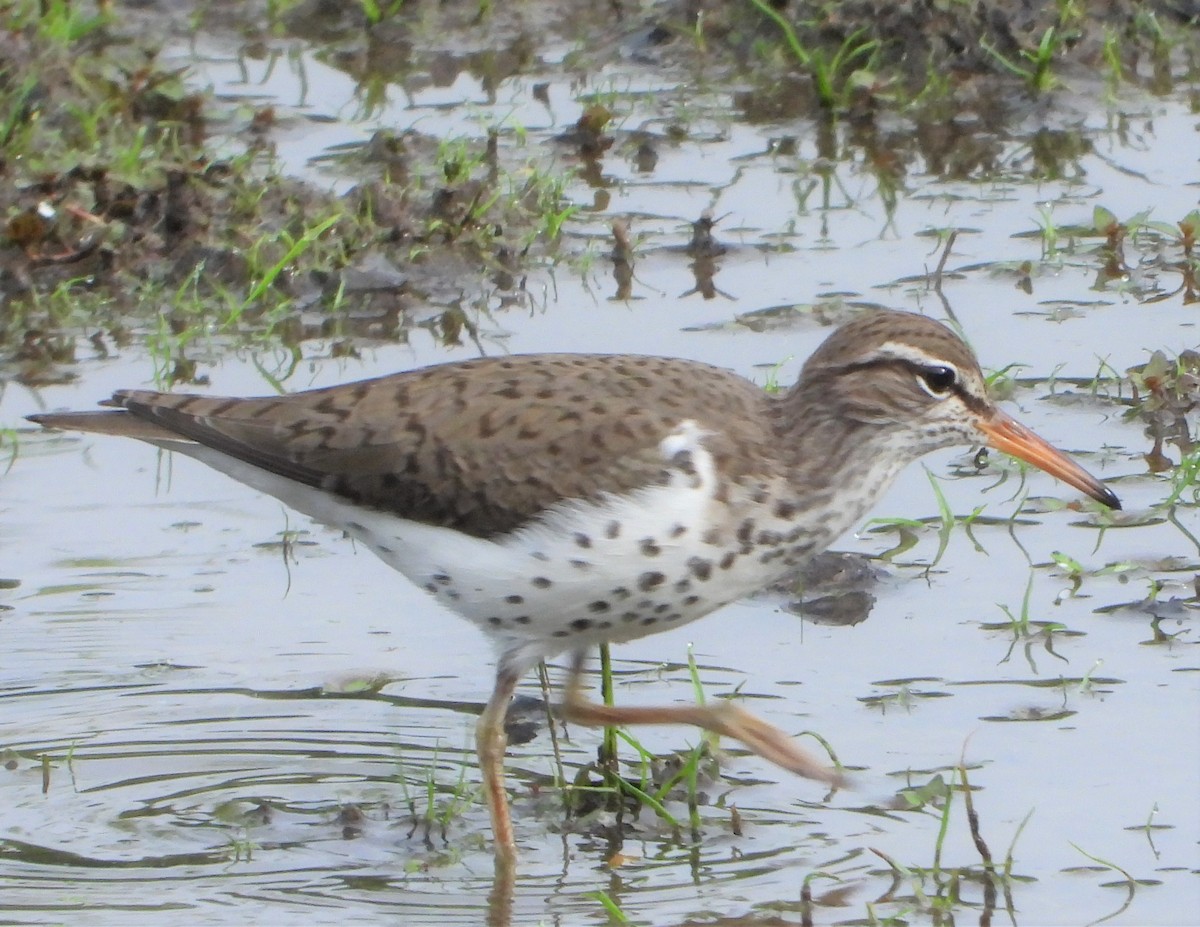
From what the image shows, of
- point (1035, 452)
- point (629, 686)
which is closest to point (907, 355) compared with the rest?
point (1035, 452)

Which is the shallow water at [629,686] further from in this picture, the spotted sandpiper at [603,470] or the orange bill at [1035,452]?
the orange bill at [1035,452]

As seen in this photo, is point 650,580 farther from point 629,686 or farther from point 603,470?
point 629,686

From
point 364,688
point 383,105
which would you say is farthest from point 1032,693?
point 383,105

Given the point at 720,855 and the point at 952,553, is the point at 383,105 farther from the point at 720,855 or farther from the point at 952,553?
the point at 720,855

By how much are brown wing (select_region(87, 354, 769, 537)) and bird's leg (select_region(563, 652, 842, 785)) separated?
0.71 metres

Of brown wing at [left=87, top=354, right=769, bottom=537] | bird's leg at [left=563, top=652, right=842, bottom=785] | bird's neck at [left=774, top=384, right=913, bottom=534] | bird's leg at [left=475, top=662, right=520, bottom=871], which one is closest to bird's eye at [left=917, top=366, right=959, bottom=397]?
bird's neck at [left=774, top=384, right=913, bottom=534]

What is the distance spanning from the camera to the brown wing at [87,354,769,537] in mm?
6867

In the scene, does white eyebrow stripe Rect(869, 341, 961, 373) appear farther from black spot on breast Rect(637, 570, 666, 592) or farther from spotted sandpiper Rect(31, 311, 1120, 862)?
black spot on breast Rect(637, 570, 666, 592)

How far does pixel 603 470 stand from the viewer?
680cm

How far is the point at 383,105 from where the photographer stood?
40.6 ft

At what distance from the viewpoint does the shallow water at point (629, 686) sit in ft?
21.9

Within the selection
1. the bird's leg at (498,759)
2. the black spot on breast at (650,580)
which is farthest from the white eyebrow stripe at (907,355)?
the bird's leg at (498,759)

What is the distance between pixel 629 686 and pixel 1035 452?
60.3 inches

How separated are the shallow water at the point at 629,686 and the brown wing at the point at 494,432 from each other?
0.88 m
